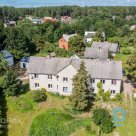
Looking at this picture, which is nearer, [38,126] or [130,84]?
[38,126]

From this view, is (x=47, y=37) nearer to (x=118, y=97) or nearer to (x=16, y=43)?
(x=16, y=43)

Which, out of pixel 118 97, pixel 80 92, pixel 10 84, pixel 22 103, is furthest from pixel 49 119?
pixel 118 97

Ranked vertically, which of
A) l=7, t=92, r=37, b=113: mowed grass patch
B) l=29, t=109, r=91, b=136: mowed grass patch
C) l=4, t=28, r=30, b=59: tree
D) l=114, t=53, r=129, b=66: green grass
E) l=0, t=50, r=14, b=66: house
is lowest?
l=29, t=109, r=91, b=136: mowed grass patch

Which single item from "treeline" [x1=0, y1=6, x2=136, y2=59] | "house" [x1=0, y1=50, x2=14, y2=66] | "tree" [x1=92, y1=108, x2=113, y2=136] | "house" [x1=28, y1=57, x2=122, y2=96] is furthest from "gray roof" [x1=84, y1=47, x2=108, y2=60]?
"tree" [x1=92, y1=108, x2=113, y2=136]

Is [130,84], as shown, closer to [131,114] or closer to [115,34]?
[131,114]

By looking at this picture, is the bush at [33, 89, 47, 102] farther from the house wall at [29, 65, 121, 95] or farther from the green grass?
the green grass

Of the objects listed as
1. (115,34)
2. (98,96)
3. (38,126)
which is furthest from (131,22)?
(38,126)
